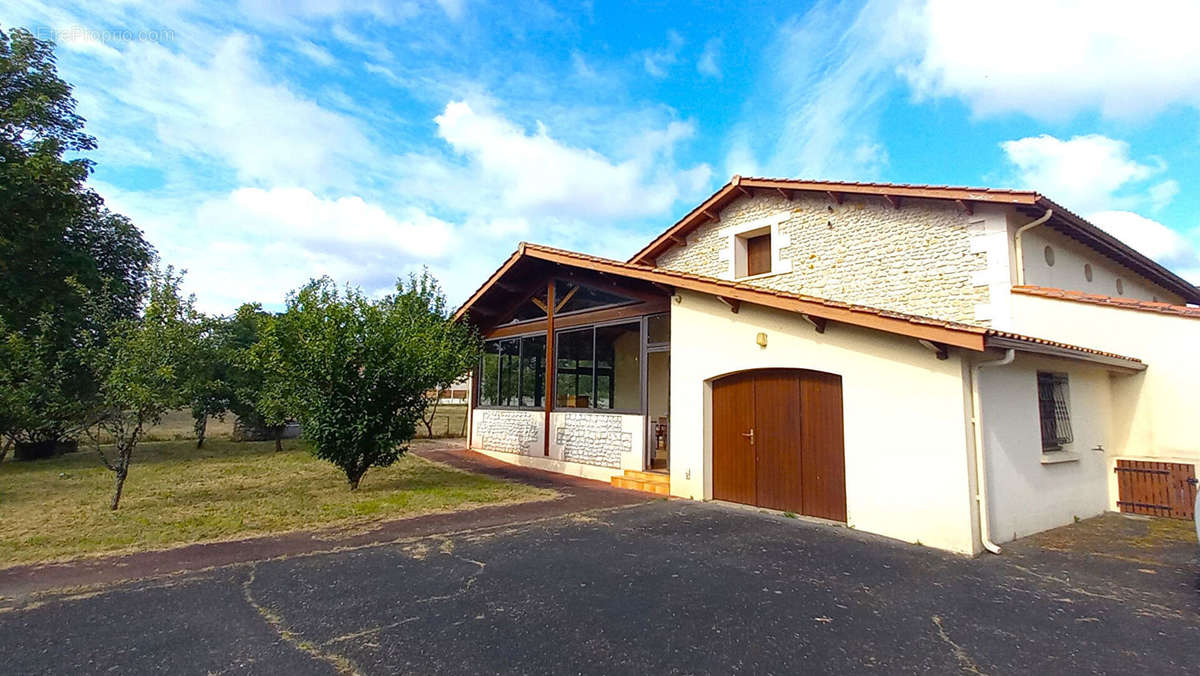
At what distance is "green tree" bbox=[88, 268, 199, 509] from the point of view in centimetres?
732

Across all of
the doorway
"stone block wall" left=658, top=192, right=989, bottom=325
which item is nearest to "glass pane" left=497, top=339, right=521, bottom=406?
the doorway

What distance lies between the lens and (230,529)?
21.9 ft

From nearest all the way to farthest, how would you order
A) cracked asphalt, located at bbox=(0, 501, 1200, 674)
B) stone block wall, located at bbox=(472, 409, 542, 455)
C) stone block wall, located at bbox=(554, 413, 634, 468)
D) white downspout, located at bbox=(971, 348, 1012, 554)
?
cracked asphalt, located at bbox=(0, 501, 1200, 674) < white downspout, located at bbox=(971, 348, 1012, 554) < stone block wall, located at bbox=(554, 413, 634, 468) < stone block wall, located at bbox=(472, 409, 542, 455)

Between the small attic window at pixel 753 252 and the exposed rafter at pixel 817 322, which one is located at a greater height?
the small attic window at pixel 753 252

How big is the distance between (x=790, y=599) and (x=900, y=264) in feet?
25.1

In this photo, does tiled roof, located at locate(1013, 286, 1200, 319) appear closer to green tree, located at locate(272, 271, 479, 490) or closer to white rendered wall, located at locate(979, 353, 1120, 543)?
white rendered wall, located at locate(979, 353, 1120, 543)

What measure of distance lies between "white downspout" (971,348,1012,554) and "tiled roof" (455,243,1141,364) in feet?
1.22

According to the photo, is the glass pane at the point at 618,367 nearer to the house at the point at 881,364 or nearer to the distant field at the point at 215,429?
the house at the point at 881,364

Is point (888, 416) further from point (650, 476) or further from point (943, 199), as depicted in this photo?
point (943, 199)

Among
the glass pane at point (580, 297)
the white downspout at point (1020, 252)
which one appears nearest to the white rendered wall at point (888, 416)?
the glass pane at point (580, 297)

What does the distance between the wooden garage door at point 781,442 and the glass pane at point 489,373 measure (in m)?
7.51

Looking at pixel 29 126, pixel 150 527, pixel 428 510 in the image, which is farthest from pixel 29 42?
pixel 428 510

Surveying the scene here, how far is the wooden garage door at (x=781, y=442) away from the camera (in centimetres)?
723

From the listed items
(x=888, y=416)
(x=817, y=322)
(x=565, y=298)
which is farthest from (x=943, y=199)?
(x=565, y=298)
